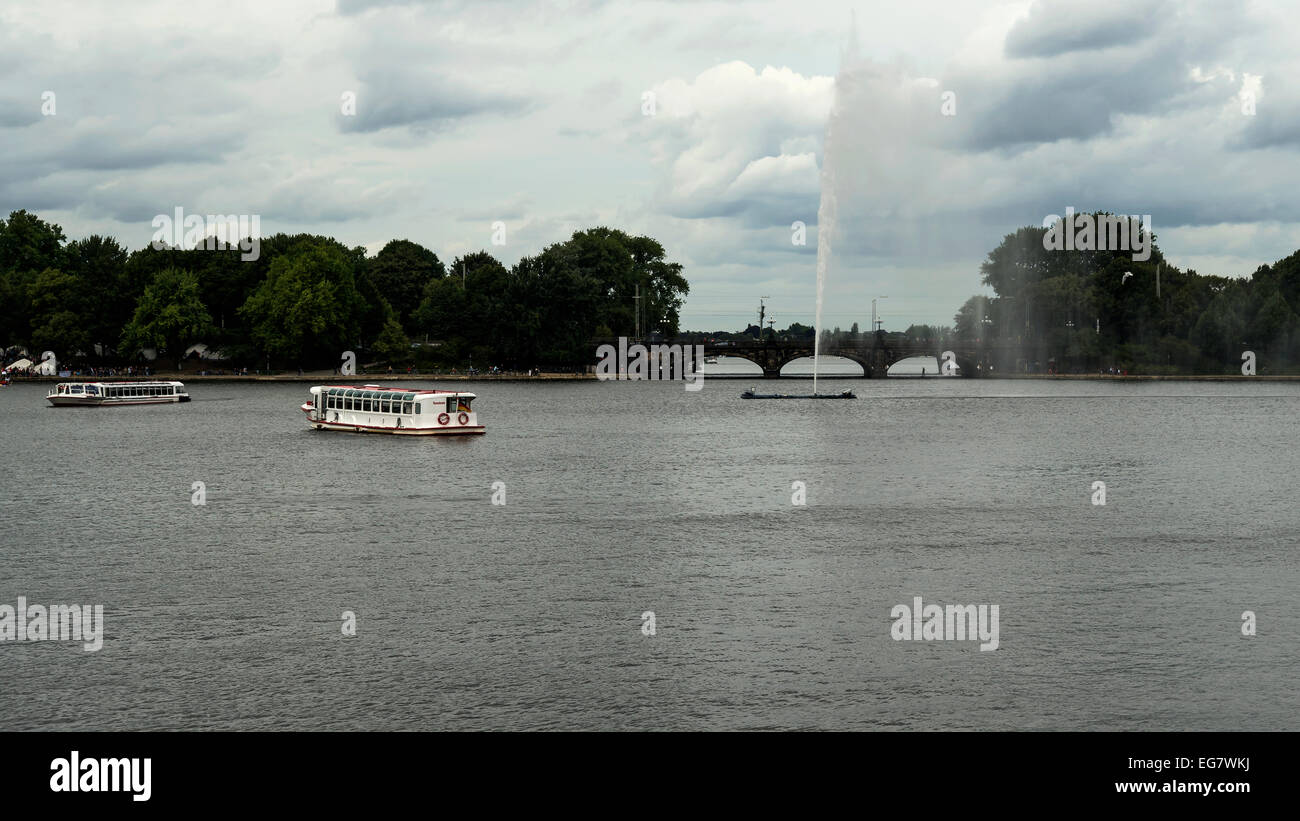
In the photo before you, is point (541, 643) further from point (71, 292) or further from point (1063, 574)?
point (71, 292)

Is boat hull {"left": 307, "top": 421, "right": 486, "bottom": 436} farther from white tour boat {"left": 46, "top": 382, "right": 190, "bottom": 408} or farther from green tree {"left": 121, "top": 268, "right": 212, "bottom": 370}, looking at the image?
green tree {"left": 121, "top": 268, "right": 212, "bottom": 370}

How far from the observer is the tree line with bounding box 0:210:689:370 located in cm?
17912

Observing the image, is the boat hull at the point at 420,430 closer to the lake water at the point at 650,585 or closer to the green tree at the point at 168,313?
the lake water at the point at 650,585

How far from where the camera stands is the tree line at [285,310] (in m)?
179

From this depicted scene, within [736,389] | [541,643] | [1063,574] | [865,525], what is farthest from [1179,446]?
[736,389]

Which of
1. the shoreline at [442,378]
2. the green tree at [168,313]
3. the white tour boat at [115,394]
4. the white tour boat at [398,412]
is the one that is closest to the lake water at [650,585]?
the white tour boat at [398,412]

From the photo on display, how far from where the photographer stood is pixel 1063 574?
121ft

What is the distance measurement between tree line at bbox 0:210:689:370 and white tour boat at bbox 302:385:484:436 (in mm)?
81782

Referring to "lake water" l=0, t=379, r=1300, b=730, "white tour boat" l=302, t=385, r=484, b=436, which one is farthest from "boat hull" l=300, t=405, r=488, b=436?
"lake water" l=0, t=379, r=1300, b=730

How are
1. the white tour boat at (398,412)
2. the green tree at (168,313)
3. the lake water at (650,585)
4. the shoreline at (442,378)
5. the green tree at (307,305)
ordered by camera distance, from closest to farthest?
the lake water at (650,585) → the white tour boat at (398,412) → the green tree at (307,305) → the green tree at (168,313) → the shoreline at (442,378)

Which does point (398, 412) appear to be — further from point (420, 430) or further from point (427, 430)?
point (427, 430)

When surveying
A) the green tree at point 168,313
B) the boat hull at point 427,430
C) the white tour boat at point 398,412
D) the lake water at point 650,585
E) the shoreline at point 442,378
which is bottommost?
the lake water at point 650,585

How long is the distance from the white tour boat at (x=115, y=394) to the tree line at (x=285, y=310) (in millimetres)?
35574
